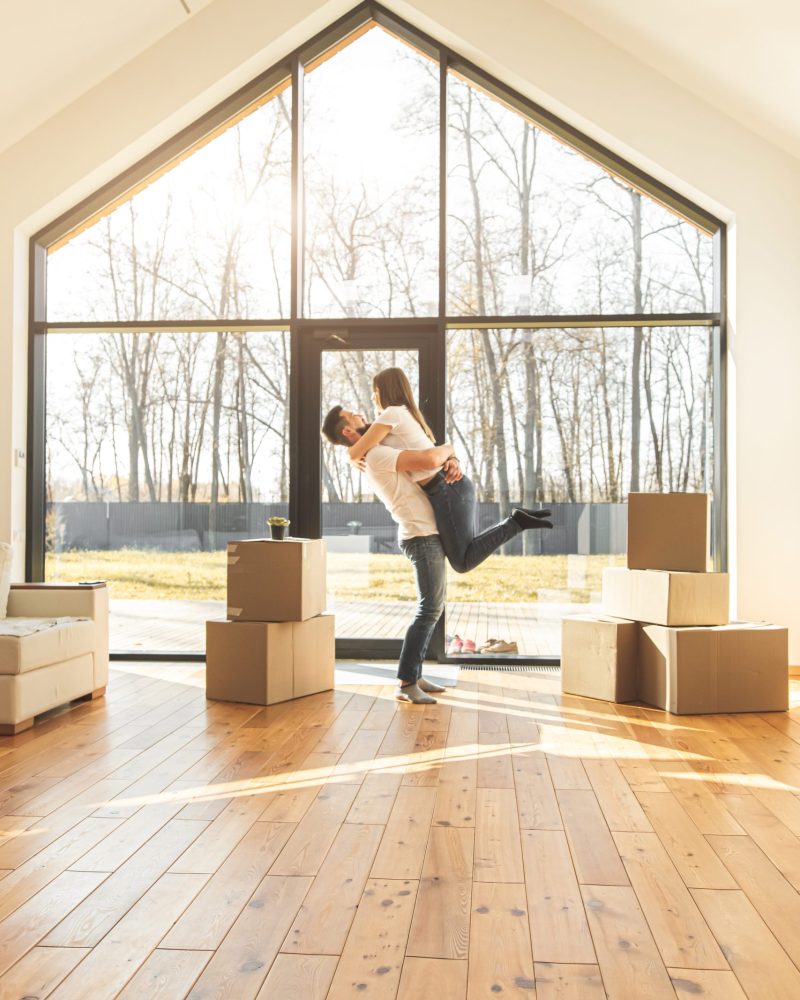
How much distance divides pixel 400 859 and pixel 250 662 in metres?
2.01

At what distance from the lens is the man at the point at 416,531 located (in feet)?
14.2

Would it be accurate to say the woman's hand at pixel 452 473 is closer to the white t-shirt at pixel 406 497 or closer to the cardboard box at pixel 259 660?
the white t-shirt at pixel 406 497

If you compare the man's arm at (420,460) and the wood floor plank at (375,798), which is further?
the man's arm at (420,460)

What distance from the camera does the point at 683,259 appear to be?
5254 mm

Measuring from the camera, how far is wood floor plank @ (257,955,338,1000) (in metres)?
1.62

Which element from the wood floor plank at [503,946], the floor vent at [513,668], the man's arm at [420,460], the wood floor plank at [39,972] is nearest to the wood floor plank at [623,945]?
the wood floor plank at [503,946]

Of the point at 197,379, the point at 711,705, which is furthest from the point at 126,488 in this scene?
the point at 711,705

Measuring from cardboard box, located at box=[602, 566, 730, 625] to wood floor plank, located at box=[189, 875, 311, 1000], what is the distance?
2.44m

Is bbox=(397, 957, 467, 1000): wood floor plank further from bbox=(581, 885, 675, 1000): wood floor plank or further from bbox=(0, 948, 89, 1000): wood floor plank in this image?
bbox=(0, 948, 89, 1000): wood floor plank

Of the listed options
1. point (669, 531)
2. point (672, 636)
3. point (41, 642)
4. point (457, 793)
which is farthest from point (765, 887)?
point (41, 642)

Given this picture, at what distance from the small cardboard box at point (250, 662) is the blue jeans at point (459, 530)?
2.78 ft

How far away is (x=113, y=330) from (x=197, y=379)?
0.59 metres

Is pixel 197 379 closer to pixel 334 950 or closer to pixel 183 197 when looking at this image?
pixel 183 197

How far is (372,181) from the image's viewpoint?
5453mm
